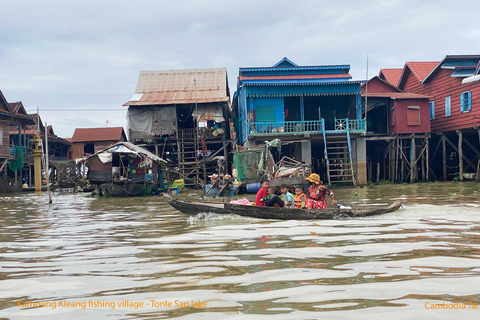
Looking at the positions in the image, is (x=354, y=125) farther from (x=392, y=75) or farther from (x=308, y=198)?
(x=308, y=198)

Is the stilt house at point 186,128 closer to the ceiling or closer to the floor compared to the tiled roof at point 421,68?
closer to the floor

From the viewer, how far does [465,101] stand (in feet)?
84.8

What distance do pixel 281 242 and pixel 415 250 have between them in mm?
1947

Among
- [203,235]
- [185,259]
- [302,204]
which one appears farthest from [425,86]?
[185,259]

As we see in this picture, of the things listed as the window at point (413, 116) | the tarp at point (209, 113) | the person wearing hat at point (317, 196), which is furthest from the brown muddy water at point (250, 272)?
the tarp at point (209, 113)

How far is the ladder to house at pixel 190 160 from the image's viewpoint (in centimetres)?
2962

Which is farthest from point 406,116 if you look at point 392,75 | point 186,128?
point 186,128

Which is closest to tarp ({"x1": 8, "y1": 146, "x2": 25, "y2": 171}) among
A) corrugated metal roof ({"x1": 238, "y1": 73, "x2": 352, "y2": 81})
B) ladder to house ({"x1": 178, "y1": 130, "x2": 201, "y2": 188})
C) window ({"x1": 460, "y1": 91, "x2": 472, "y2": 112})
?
ladder to house ({"x1": 178, "y1": 130, "x2": 201, "y2": 188})

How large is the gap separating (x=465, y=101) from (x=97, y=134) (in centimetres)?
2738

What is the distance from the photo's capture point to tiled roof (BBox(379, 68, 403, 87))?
34.4m

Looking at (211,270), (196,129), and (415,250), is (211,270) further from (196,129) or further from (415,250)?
(196,129)

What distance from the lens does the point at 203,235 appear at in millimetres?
8445

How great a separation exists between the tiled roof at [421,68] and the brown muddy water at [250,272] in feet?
74.7

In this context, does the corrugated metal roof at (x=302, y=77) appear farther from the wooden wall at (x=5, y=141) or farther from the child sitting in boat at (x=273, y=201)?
the wooden wall at (x=5, y=141)
